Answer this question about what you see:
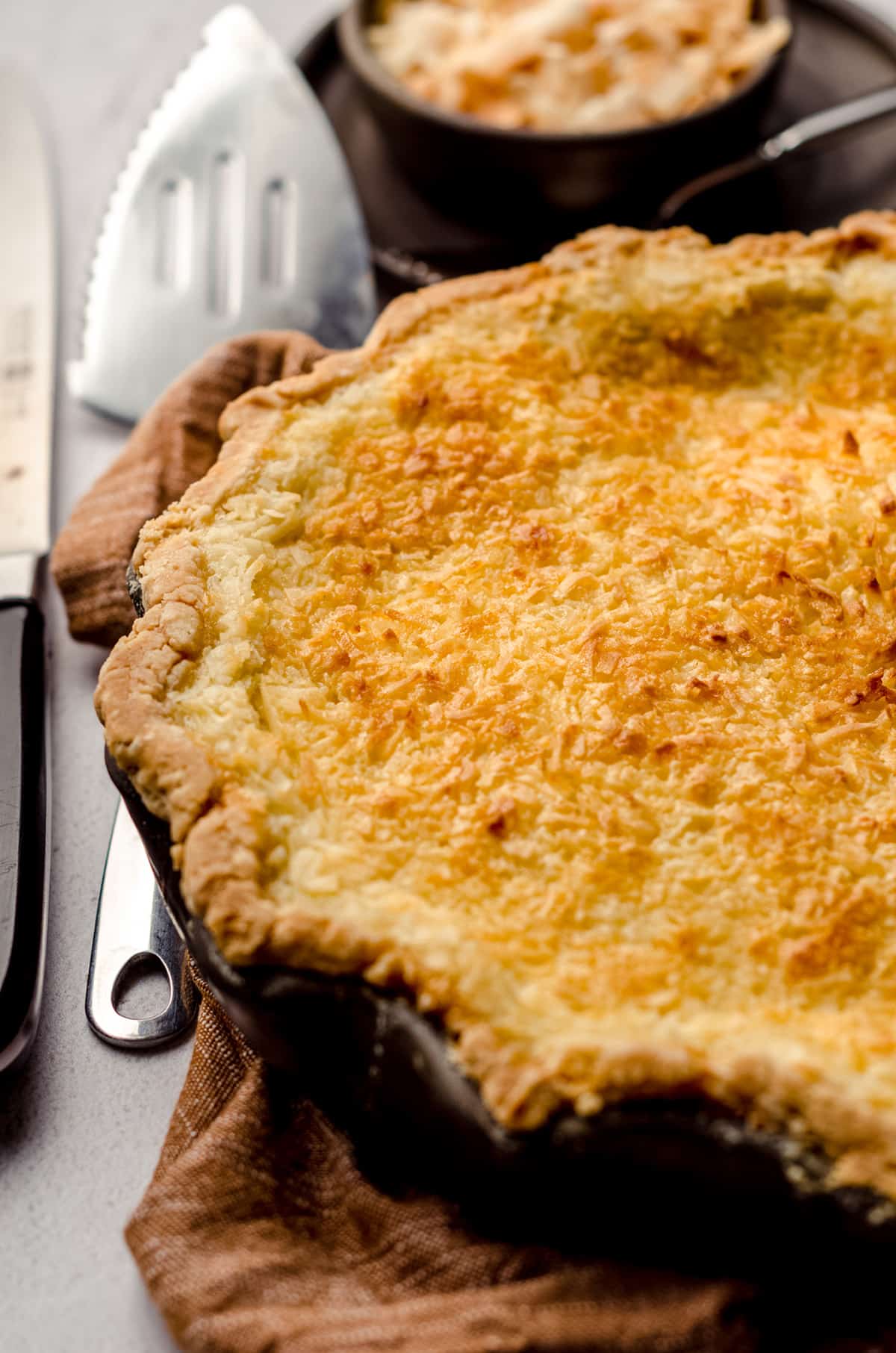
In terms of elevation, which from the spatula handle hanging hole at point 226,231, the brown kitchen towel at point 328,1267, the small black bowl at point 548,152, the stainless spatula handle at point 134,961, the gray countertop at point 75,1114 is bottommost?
the gray countertop at point 75,1114

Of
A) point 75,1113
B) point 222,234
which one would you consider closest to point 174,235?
point 222,234

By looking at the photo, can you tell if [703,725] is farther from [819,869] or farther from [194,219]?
[194,219]

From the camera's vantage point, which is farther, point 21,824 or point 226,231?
point 226,231

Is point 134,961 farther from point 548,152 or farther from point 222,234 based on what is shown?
point 548,152

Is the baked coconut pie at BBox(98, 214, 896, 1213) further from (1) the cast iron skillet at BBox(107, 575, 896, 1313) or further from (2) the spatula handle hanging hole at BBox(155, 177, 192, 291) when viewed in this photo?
(2) the spatula handle hanging hole at BBox(155, 177, 192, 291)

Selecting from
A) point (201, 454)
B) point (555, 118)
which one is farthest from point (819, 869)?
point (555, 118)

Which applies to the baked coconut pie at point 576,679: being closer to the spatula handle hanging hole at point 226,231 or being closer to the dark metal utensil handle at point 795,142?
the dark metal utensil handle at point 795,142

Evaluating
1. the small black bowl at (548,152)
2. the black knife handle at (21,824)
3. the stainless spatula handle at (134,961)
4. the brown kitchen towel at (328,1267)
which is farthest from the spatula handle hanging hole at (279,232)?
the brown kitchen towel at (328,1267)
